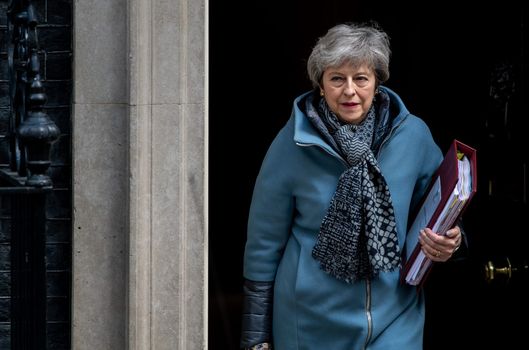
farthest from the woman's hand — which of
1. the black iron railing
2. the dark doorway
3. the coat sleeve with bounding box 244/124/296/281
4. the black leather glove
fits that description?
the black iron railing

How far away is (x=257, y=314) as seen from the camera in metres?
4.28

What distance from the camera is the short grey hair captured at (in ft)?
13.4

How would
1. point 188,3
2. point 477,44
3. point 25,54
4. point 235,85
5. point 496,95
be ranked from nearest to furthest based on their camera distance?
point 25,54 → point 188,3 → point 496,95 → point 477,44 → point 235,85

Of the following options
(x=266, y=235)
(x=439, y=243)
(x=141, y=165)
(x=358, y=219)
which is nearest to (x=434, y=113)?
(x=141, y=165)

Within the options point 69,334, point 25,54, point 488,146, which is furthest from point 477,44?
point 25,54

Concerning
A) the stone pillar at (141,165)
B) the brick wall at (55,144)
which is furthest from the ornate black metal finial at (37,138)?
the brick wall at (55,144)

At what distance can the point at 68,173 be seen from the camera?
205 inches

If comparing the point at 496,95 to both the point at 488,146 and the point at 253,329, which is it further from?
the point at 253,329

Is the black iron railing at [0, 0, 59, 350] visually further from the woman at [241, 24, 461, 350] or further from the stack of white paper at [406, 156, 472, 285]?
the stack of white paper at [406, 156, 472, 285]

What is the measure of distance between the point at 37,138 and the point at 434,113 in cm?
496

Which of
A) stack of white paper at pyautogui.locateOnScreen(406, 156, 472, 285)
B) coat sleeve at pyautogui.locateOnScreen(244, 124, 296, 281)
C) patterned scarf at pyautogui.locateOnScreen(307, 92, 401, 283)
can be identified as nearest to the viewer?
stack of white paper at pyautogui.locateOnScreen(406, 156, 472, 285)

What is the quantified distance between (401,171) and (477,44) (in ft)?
12.0

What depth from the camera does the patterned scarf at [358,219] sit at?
4027 millimetres

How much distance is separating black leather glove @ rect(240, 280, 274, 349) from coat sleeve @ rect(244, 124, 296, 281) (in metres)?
0.04
